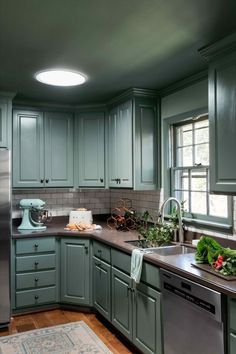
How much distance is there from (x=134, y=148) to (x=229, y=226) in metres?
1.24

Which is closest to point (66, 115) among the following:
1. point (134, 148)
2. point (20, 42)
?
point (134, 148)

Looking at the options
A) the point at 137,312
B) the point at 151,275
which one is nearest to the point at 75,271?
the point at 137,312

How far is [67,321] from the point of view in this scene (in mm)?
3330

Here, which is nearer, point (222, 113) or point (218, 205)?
point (222, 113)

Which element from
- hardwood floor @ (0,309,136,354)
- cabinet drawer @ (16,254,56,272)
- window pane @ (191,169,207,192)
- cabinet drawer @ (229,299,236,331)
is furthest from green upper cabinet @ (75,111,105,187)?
cabinet drawer @ (229,299,236,331)

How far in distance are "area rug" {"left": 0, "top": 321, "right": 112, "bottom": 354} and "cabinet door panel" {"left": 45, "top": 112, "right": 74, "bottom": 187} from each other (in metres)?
1.62

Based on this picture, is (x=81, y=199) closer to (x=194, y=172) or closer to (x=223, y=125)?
(x=194, y=172)

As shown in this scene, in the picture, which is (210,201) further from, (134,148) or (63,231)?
(63,231)

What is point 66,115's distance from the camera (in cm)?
407

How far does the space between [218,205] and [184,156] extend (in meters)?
0.68

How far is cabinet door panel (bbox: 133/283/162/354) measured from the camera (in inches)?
92.7

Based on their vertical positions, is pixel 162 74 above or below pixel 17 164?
above

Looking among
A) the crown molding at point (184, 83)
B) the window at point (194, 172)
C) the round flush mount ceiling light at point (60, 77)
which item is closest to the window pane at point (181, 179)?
the window at point (194, 172)

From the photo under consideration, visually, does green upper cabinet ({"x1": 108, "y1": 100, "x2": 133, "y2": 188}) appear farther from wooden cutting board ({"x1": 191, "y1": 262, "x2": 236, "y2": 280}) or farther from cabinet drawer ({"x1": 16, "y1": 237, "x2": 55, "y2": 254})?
wooden cutting board ({"x1": 191, "y1": 262, "x2": 236, "y2": 280})
